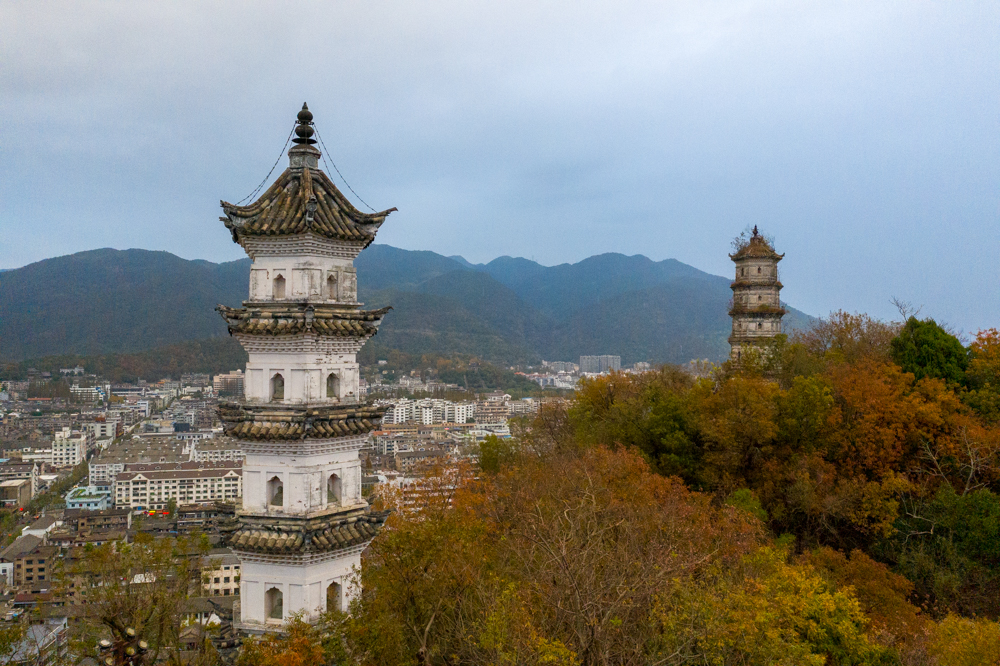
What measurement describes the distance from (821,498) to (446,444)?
3083 inches

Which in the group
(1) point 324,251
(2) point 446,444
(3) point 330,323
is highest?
(1) point 324,251

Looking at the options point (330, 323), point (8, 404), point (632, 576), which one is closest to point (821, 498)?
point (632, 576)

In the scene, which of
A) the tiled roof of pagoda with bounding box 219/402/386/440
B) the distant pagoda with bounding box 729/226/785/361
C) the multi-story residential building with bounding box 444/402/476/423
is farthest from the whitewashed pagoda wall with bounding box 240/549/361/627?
the multi-story residential building with bounding box 444/402/476/423

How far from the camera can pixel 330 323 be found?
1013 centimetres

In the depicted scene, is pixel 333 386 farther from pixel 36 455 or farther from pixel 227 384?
pixel 227 384

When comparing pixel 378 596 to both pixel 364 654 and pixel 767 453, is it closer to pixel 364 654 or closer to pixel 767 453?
pixel 364 654

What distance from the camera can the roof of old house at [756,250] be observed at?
2883cm

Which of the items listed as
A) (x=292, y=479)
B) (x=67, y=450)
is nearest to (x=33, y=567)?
(x=292, y=479)

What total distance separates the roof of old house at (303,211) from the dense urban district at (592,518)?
32 millimetres

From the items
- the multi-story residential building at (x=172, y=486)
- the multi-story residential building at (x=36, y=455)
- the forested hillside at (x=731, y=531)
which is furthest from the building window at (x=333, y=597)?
the multi-story residential building at (x=36, y=455)

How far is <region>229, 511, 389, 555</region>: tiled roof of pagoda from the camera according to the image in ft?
32.0

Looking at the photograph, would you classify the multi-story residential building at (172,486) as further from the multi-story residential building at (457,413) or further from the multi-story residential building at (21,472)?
the multi-story residential building at (457,413)

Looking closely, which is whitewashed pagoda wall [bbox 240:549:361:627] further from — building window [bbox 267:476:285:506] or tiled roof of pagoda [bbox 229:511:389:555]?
building window [bbox 267:476:285:506]

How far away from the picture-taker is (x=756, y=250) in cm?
2900
